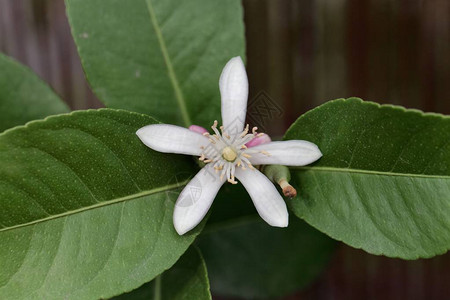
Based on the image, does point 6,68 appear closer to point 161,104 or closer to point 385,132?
point 161,104

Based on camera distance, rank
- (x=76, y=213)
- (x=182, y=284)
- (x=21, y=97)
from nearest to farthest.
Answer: (x=76, y=213) < (x=182, y=284) < (x=21, y=97)

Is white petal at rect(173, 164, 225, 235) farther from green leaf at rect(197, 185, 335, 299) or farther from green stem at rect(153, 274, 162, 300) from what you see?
green leaf at rect(197, 185, 335, 299)

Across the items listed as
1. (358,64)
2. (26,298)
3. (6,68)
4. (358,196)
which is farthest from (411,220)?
(358,64)

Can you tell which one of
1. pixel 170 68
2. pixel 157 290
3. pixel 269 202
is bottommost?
pixel 157 290

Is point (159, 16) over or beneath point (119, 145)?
over

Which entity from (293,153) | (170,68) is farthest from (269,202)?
(170,68)

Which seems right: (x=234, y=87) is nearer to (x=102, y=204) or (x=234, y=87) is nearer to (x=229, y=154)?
(x=229, y=154)

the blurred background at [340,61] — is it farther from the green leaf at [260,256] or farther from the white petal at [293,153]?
the white petal at [293,153]
